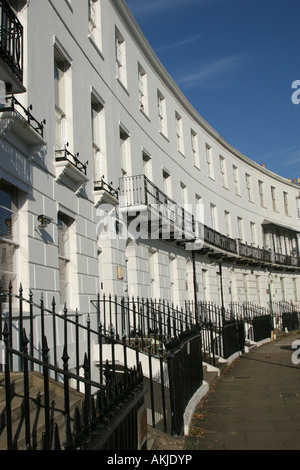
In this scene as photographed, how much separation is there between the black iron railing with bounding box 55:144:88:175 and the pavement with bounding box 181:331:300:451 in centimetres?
541

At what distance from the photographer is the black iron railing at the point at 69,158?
8.98m

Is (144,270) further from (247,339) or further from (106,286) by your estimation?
(247,339)

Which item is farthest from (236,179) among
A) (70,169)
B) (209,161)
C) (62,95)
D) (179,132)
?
(70,169)

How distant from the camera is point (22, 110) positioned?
7832 millimetres

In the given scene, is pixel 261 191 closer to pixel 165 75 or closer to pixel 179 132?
pixel 179 132

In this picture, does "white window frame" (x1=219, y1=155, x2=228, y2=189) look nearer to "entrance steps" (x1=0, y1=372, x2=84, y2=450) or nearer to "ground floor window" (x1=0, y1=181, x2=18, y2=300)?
"ground floor window" (x1=0, y1=181, x2=18, y2=300)

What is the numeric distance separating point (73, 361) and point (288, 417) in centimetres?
411

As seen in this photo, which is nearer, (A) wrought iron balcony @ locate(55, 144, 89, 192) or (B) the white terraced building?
(B) the white terraced building

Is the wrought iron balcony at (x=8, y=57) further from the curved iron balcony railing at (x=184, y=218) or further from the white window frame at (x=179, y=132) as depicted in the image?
the white window frame at (x=179, y=132)

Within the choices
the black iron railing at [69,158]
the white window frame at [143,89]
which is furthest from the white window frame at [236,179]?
the black iron railing at [69,158]

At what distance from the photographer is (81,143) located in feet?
34.4

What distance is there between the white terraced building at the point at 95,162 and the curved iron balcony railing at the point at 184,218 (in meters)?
0.09

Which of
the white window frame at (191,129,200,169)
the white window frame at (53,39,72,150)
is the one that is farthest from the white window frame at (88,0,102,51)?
the white window frame at (191,129,200,169)

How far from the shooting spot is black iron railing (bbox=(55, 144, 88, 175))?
8.98m
